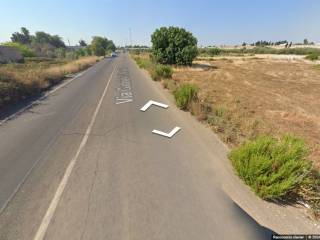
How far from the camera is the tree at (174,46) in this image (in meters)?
31.2

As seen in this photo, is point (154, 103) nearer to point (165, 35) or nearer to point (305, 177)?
point (305, 177)

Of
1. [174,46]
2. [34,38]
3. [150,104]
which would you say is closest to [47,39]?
[34,38]

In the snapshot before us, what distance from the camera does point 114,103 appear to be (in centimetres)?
1123

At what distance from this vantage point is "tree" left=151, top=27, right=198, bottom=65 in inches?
1230

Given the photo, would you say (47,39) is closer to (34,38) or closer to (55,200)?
(34,38)

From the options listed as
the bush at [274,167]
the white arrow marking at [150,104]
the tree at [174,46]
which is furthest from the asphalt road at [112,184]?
the tree at [174,46]

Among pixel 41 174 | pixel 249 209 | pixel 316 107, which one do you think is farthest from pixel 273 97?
pixel 41 174

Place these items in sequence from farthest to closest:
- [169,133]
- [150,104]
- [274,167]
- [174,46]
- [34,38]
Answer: [34,38]
[174,46]
[150,104]
[169,133]
[274,167]

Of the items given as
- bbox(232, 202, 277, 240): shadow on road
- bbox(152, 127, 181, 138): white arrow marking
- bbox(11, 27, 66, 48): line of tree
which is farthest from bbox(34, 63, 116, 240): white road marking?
bbox(11, 27, 66, 48): line of tree

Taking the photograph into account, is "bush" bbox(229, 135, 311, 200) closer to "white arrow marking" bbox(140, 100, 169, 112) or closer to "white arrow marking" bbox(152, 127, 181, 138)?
"white arrow marking" bbox(152, 127, 181, 138)

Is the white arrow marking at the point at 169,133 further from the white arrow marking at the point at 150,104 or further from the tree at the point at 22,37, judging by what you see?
the tree at the point at 22,37

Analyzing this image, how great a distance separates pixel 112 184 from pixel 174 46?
29.6m

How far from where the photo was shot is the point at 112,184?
4.34 metres

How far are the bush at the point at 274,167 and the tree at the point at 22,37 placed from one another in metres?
144
